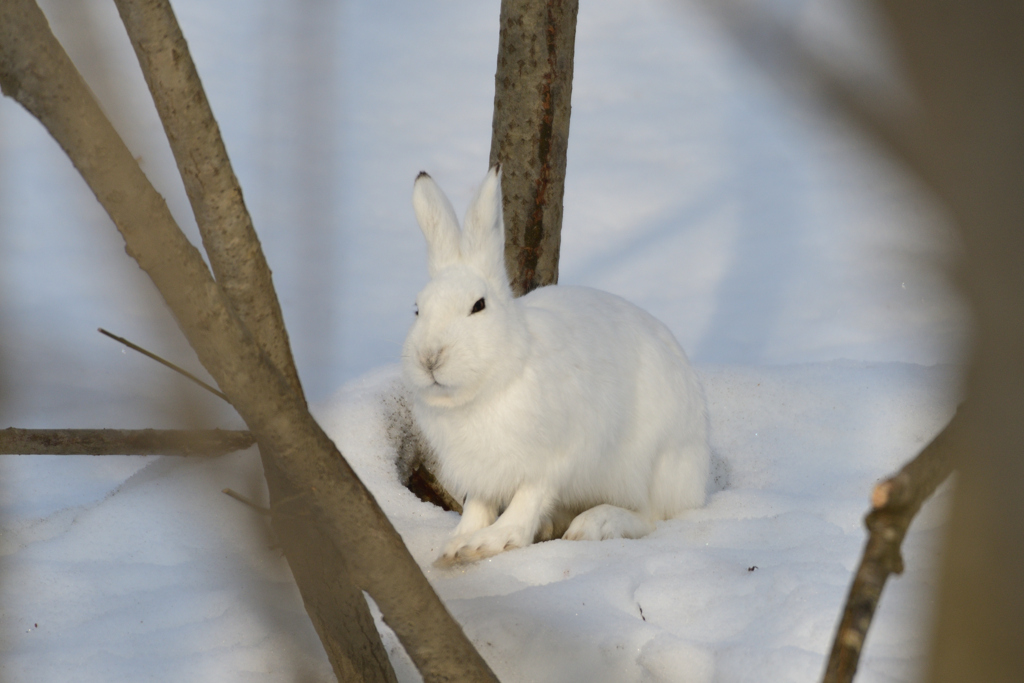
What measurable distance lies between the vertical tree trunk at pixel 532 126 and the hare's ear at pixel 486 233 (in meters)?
1.03

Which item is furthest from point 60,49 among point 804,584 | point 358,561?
point 804,584

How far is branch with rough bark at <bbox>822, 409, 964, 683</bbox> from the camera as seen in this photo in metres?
0.87

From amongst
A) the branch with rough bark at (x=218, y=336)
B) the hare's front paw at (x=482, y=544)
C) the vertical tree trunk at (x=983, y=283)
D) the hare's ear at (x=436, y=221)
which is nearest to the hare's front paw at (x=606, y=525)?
the hare's front paw at (x=482, y=544)

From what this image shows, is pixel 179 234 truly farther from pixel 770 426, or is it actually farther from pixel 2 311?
pixel 770 426

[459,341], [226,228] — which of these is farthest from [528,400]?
[226,228]

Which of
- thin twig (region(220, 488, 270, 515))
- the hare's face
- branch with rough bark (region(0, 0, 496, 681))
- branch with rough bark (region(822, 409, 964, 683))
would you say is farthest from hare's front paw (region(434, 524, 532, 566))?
branch with rough bark (region(822, 409, 964, 683))

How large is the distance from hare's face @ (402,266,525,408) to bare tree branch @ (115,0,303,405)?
1.00 m

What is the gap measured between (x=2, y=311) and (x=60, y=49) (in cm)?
38

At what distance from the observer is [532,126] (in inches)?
151

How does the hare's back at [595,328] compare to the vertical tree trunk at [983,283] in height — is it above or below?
below

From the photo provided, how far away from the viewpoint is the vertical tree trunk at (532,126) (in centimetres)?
375

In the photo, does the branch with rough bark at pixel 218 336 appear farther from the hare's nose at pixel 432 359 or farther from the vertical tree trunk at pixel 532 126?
the vertical tree trunk at pixel 532 126

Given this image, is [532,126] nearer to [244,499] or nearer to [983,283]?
[244,499]

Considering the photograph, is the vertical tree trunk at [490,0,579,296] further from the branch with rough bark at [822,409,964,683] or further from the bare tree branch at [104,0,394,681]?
the branch with rough bark at [822,409,964,683]
